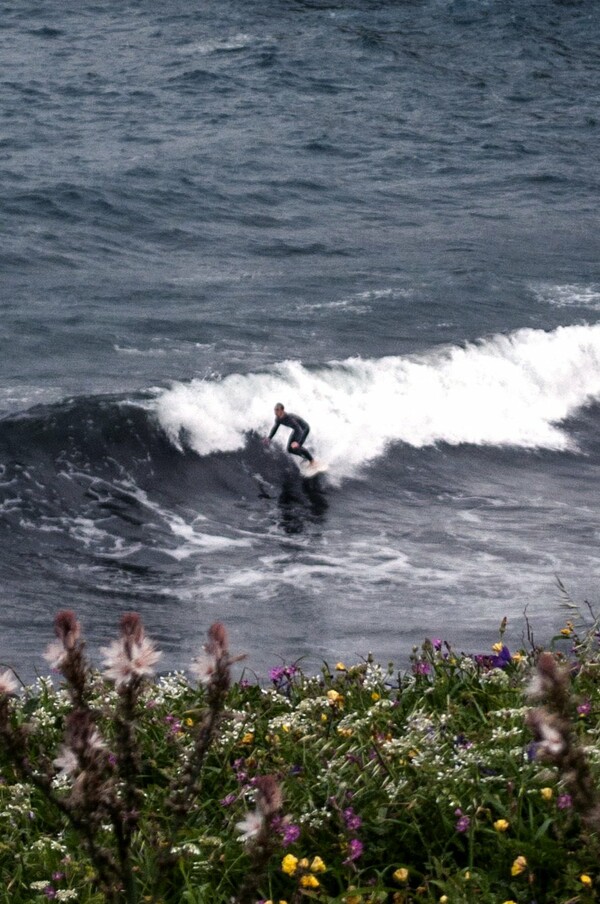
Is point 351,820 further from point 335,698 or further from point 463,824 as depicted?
point 335,698

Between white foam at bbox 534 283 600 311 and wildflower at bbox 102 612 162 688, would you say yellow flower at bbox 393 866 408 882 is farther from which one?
white foam at bbox 534 283 600 311

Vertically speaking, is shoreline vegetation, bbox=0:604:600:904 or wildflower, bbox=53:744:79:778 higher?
wildflower, bbox=53:744:79:778

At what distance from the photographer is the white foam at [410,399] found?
664 inches

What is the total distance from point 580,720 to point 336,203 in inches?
888

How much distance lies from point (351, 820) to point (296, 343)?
14903 millimetres

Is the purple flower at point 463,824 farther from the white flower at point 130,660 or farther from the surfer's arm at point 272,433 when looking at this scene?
the surfer's arm at point 272,433

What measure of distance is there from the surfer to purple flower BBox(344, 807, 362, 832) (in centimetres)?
1123

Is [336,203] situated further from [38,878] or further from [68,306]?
[38,878]

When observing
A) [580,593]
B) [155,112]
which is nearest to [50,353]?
[580,593]

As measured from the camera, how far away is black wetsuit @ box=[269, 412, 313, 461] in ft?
52.6

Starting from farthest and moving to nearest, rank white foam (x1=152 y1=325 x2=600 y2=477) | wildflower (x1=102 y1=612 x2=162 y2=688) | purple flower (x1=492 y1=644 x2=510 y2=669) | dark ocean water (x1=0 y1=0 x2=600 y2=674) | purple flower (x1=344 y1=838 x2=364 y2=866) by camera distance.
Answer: white foam (x1=152 y1=325 x2=600 y2=477), dark ocean water (x1=0 y1=0 x2=600 y2=674), purple flower (x1=492 y1=644 x2=510 y2=669), purple flower (x1=344 y1=838 x2=364 y2=866), wildflower (x1=102 y1=612 x2=162 y2=688)

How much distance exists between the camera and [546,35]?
1639 inches

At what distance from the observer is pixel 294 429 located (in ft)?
53.1

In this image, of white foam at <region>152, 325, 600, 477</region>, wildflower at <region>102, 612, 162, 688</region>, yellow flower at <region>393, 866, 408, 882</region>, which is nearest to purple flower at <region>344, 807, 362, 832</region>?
yellow flower at <region>393, 866, 408, 882</region>
